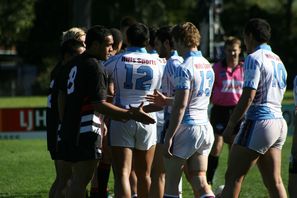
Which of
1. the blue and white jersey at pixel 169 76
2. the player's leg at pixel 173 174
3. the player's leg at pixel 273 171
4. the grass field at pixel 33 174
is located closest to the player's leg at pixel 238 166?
the player's leg at pixel 273 171

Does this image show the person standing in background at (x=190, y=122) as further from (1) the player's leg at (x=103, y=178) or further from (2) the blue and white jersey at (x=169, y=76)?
(1) the player's leg at (x=103, y=178)

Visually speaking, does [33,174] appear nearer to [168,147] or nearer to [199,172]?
[199,172]

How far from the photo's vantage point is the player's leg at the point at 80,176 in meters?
7.65

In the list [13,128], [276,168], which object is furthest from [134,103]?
[13,128]

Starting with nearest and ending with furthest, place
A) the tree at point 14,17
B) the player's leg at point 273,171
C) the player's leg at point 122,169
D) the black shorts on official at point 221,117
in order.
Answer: the player's leg at point 273,171
the player's leg at point 122,169
the black shorts on official at point 221,117
the tree at point 14,17

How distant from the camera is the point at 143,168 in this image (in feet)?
30.3

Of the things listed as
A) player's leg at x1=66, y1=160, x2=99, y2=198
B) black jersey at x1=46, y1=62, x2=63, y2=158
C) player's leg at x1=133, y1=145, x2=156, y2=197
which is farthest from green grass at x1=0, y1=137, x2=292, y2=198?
player's leg at x1=66, y1=160, x2=99, y2=198

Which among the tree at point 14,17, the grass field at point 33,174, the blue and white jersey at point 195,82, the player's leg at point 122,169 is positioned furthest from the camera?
the tree at point 14,17

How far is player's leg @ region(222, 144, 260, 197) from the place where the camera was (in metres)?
8.29

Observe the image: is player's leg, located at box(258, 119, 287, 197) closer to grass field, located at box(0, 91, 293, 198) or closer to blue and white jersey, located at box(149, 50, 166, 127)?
blue and white jersey, located at box(149, 50, 166, 127)

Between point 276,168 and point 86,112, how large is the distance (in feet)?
7.08

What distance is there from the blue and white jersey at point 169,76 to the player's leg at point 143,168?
49cm

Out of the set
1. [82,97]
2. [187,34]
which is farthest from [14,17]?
[82,97]

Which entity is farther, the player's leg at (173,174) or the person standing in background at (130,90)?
the person standing in background at (130,90)
